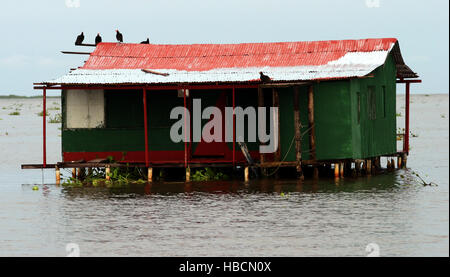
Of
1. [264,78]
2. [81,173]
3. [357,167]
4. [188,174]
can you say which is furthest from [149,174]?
[357,167]

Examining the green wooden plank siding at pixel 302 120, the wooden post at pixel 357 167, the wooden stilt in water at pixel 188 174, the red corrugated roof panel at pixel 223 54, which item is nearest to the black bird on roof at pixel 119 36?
the red corrugated roof panel at pixel 223 54

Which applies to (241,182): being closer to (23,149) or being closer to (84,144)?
(84,144)

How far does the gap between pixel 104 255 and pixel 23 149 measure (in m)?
28.1

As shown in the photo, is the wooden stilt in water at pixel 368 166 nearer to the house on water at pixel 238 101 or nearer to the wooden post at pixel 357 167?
the house on water at pixel 238 101

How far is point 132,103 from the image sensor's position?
26078 mm

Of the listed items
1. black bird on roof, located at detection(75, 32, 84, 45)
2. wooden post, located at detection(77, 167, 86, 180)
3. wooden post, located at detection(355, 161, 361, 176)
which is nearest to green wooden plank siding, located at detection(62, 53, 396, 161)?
wooden post, located at detection(355, 161, 361, 176)

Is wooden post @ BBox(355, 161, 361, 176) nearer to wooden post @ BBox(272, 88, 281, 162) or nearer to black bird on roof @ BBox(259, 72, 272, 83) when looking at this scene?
wooden post @ BBox(272, 88, 281, 162)

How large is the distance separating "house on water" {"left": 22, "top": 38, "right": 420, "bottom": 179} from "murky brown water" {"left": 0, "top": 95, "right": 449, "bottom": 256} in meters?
0.99

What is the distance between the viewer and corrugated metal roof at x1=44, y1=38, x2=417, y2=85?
25.5 m

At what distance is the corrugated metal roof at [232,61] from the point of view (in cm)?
2550

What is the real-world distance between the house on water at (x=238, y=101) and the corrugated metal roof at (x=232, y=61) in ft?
0.10

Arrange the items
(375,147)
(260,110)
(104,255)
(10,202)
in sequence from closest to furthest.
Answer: (104,255) → (10,202) → (260,110) → (375,147)

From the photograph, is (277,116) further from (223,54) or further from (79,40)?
(79,40)
